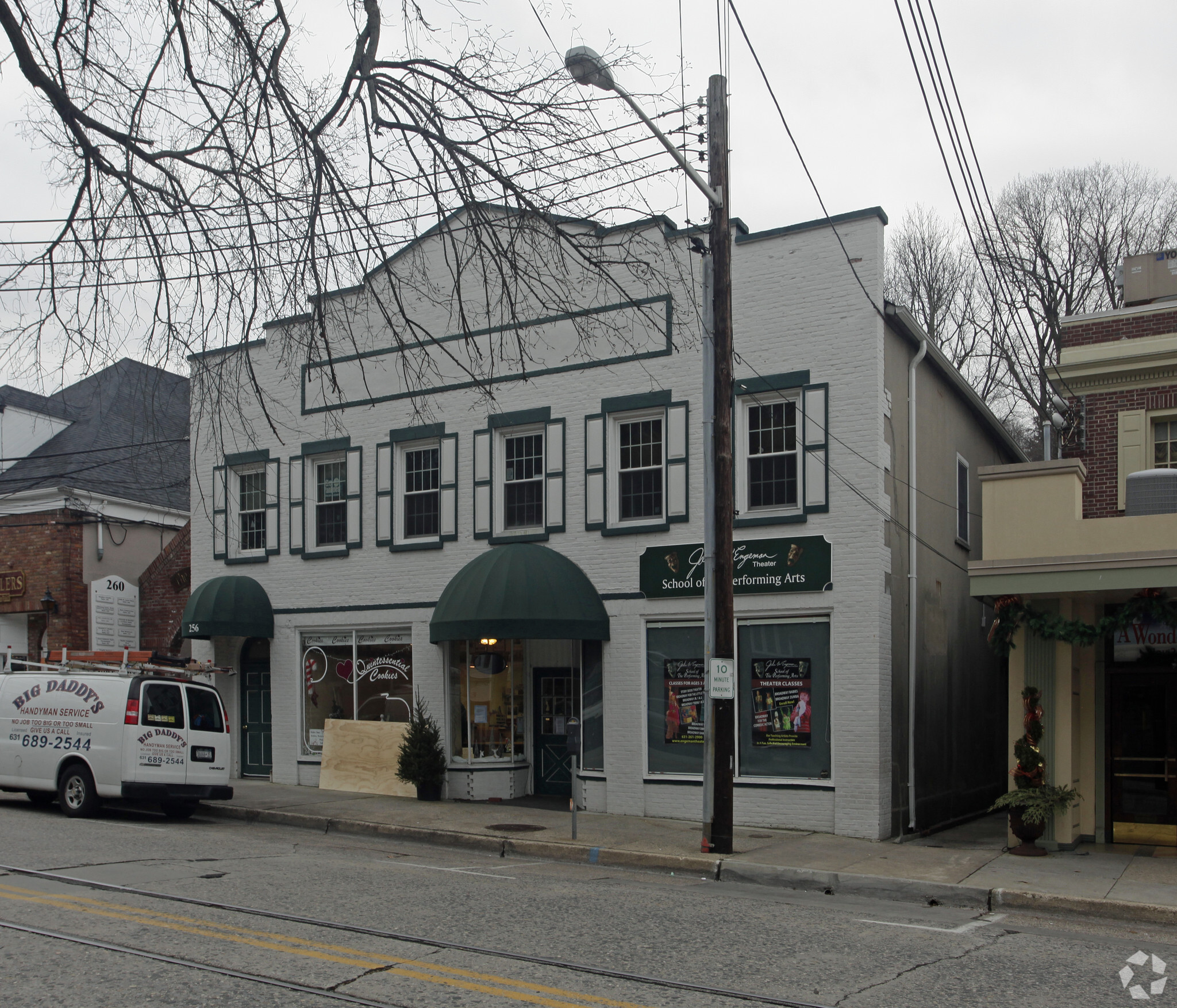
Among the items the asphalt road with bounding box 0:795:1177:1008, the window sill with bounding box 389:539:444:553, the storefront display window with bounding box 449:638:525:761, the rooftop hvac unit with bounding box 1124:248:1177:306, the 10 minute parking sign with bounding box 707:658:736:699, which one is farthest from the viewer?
the window sill with bounding box 389:539:444:553

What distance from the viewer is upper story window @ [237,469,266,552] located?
21.2 m

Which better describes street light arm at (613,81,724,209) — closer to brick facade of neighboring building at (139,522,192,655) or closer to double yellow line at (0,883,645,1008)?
double yellow line at (0,883,645,1008)

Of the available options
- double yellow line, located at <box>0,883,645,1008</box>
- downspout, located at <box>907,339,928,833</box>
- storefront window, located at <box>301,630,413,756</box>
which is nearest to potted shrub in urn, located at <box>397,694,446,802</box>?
storefront window, located at <box>301,630,413,756</box>

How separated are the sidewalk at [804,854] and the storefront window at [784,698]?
0.96 meters

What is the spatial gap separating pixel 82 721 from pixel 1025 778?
12.4 m

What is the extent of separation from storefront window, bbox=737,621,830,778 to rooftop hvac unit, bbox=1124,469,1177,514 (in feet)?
13.5

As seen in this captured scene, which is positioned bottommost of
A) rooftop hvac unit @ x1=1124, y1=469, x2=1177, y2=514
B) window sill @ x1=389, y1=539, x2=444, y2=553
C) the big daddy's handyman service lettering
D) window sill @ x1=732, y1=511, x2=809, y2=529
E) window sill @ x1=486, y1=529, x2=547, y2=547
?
the big daddy's handyman service lettering

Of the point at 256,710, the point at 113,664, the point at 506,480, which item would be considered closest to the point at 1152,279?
the point at 506,480

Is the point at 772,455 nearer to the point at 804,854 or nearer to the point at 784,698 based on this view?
the point at 784,698

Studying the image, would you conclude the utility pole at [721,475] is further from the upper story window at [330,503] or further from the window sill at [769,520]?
the upper story window at [330,503]

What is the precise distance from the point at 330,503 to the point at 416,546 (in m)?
2.29

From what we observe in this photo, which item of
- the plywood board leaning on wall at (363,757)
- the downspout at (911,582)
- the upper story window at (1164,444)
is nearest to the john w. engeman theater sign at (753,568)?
the downspout at (911,582)

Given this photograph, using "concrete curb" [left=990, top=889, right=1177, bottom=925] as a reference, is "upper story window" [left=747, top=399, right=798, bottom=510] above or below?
above

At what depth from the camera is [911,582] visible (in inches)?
635
